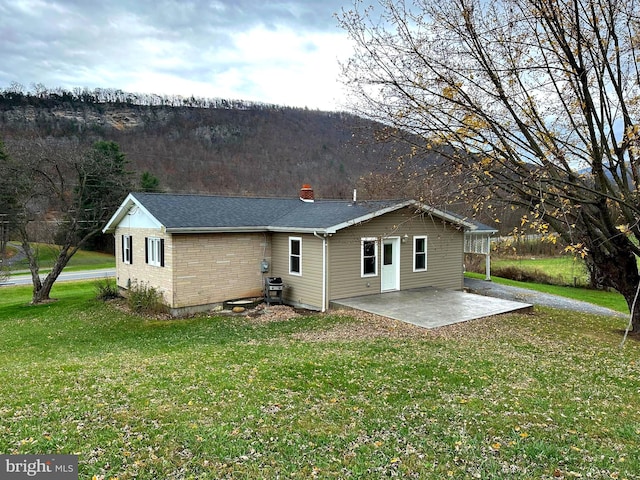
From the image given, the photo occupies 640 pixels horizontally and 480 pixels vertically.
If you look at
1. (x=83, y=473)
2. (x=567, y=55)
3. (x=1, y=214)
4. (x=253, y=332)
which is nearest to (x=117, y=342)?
(x=253, y=332)

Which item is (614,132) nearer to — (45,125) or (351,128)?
(351,128)

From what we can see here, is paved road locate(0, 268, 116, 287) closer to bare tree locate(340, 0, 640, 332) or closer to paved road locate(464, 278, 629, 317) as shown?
paved road locate(464, 278, 629, 317)

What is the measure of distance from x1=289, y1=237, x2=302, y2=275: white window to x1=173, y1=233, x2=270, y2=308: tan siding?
1219mm

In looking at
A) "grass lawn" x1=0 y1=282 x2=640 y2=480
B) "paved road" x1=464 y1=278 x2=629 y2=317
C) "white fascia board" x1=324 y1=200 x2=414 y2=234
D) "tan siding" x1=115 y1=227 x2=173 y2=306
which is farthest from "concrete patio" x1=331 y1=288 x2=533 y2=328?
"tan siding" x1=115 y1=227 x2=173 y2=306

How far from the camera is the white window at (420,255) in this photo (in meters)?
15.8

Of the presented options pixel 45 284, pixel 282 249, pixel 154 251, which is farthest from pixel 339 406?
pixel 45 284

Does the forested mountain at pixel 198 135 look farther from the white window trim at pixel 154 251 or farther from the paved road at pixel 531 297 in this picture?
the white window trim at pixel 154 251

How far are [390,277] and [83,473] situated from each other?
12.5 meters

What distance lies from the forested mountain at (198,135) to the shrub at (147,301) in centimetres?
1885

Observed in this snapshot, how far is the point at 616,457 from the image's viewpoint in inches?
154

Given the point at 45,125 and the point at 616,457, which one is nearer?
the point at 616,457

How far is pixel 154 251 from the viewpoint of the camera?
1477cm

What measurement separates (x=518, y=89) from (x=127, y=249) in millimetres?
15206

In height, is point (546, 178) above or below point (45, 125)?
below
